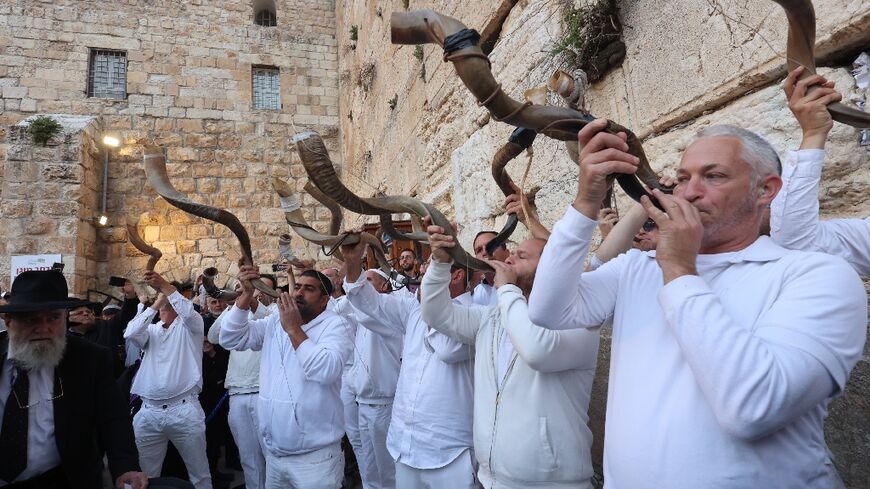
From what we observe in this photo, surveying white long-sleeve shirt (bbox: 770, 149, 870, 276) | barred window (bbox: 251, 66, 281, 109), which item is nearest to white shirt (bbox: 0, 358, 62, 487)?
white long-sleeve shirt (bbox: 770, 149, 870, 276)

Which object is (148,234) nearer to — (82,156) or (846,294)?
(82,156)

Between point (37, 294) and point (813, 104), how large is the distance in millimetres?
3347

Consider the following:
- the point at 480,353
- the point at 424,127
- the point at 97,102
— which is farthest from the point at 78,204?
the point at 480,353

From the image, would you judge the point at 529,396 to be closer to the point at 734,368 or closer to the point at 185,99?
the point at 734,368

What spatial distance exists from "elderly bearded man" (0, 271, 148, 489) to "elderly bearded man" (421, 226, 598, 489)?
1.67m

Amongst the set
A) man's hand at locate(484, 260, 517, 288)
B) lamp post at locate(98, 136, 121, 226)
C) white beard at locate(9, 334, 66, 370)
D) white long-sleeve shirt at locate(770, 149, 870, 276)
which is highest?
lamp post at locate(98, 136, 121, 226)

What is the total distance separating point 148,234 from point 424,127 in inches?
293

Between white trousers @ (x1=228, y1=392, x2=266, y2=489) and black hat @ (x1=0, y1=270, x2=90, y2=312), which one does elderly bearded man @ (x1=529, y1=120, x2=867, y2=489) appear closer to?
black hat @ (x1=0, y1=270, x2=90, y2=312)

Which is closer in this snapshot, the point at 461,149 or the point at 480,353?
the point at 480,353

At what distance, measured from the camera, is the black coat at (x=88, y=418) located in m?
2.30

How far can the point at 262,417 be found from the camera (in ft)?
10.7

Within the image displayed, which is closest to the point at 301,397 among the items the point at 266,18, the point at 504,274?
the point at 504,274

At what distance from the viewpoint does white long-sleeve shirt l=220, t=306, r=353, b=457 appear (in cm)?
311

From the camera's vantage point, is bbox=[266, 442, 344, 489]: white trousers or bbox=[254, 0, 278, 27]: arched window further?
bbox=[254, 0, 278, 27]: arched window
